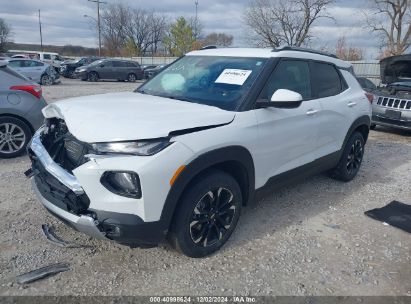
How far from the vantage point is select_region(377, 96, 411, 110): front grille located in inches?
318

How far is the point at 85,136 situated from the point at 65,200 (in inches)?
19.7

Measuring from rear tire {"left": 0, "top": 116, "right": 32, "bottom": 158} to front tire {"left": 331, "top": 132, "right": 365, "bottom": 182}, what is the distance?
4.79 m

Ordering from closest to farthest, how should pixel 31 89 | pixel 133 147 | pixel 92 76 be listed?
1. pixel 133 147
2. pixel 31 89
3. pixel 92 76

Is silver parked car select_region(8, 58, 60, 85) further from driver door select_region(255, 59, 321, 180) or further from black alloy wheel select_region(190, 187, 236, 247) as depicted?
black alloy wheel select_region(190, 187, 236, 247)

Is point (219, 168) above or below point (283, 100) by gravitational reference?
below

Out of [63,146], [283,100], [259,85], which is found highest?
[259,85]

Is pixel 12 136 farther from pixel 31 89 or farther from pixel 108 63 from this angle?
pixel 108 63

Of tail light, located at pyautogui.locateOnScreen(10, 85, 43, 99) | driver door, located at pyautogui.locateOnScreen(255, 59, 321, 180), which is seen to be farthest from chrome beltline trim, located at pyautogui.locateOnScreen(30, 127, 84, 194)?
tail light, located at pyautogui.locateOnScreen(10, 85, 43, 99)

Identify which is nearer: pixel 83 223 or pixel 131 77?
pixel 83 223

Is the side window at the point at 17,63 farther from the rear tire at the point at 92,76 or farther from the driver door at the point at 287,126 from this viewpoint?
the driver door at the point at 287,126

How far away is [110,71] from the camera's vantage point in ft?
80.8

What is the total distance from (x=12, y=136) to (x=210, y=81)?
12.1 ft

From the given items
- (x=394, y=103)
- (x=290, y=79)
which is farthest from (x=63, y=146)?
(x=394, y=103)

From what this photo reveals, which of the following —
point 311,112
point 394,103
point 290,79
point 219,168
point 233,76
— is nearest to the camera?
point 219,168
